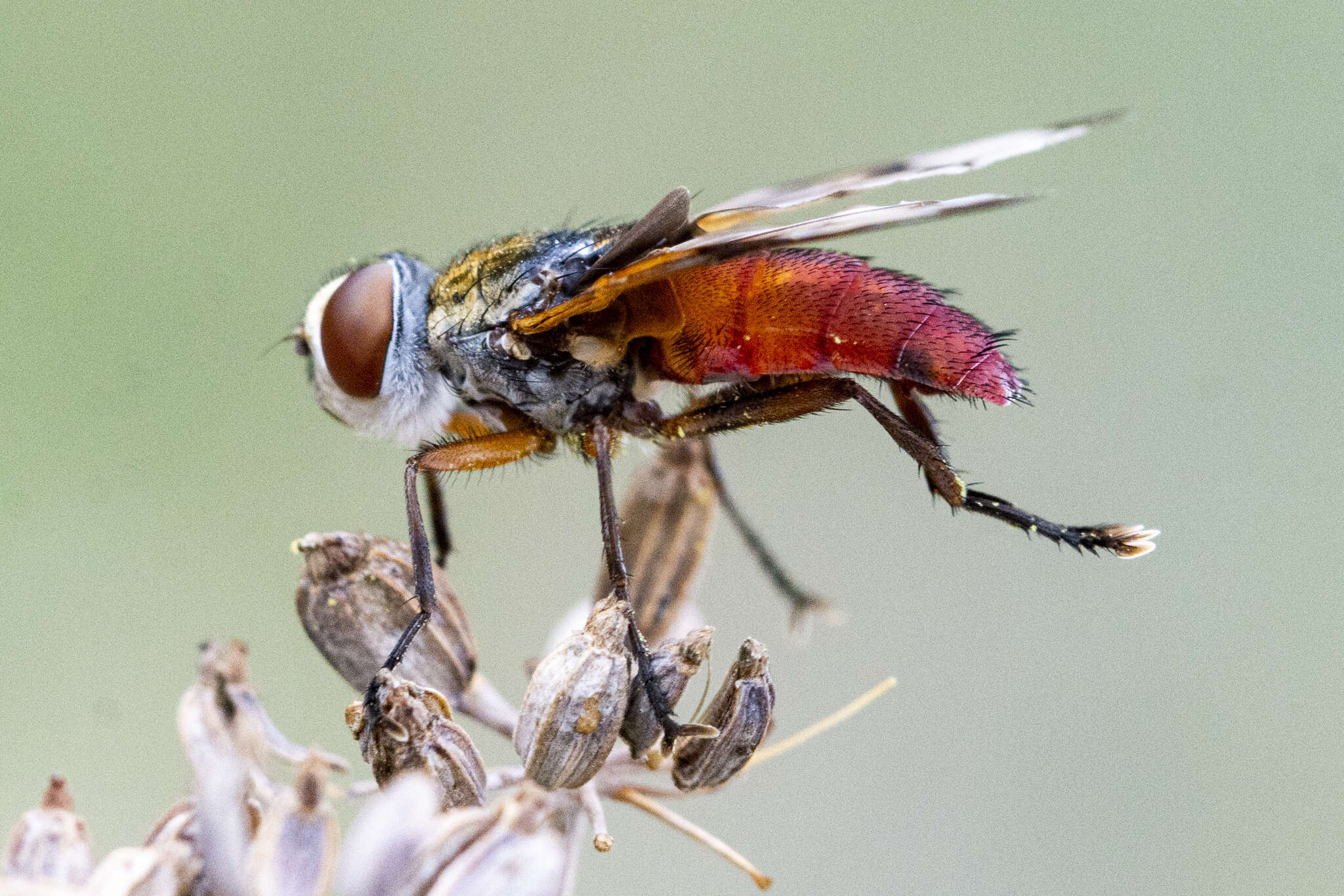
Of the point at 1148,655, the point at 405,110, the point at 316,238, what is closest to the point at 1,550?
the point at 316,238

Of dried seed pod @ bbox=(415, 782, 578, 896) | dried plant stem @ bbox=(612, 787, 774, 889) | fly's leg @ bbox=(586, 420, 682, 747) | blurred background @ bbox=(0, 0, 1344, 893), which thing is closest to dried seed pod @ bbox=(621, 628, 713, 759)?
fly's leg @ bbox=(586, 420, 682, 747)

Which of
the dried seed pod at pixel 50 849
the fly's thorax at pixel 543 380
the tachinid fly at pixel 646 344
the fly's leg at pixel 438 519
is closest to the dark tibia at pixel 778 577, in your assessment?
the tachinid fly at pixel 646 344

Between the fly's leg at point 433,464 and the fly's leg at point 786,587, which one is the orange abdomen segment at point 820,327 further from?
the fly's leg at point 786,587

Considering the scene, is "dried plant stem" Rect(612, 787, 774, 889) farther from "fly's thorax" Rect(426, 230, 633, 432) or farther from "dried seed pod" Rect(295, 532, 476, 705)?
"fly's thorax" Rect(426, 230, 633, 432)

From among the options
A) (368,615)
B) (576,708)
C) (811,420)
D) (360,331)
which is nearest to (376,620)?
(368,615)

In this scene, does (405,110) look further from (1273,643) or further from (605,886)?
(1273,643)

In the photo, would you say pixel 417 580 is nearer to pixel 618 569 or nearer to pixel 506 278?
pixel 618 569
